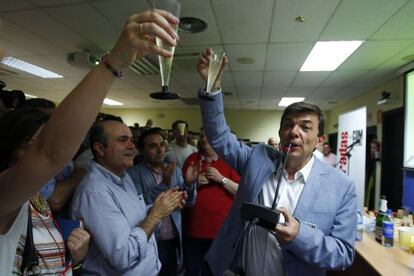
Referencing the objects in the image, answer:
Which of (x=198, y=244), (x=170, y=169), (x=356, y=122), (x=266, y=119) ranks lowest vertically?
(x=198, y=244)

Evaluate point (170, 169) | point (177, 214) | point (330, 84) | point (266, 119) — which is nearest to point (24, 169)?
point (170, 169)

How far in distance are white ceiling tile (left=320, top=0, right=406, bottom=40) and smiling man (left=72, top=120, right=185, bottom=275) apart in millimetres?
2306

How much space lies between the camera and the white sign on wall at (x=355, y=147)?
252 cm

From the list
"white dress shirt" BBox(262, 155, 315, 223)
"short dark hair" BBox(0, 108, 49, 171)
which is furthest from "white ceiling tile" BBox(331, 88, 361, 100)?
"short dark hair" BBox(0, 108, 49, 171)

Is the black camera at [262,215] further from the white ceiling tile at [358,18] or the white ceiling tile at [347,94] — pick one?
the white ceiling tile at [347,94]

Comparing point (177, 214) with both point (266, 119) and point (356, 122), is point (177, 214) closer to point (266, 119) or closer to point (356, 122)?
point (356, 122)

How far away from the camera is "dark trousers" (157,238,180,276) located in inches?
84.0

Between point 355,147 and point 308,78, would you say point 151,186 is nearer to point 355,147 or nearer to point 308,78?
point 355,147

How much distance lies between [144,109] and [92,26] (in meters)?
6.38

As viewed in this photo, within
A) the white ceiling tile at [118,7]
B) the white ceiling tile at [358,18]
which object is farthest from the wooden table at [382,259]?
the white ceiling tile at [118,7]

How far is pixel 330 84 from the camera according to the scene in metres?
5.02

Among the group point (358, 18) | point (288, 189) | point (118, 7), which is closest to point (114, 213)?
point (288, 189)

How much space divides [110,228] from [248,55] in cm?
317

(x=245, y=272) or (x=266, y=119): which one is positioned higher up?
(x=266, y=119)
